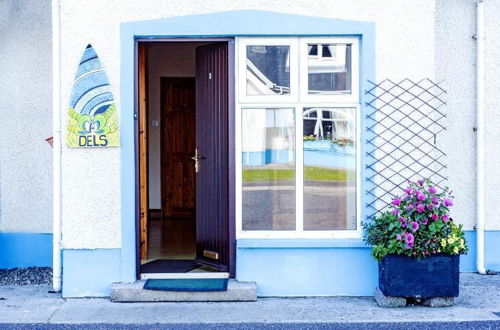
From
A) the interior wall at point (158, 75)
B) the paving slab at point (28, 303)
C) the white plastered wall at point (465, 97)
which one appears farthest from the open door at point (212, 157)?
the interior wall at point (158, 75)

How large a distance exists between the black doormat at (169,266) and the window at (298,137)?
84cm

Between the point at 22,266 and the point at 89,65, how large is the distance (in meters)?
2.75

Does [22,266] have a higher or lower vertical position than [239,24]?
lower

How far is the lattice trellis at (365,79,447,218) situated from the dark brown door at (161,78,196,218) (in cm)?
530

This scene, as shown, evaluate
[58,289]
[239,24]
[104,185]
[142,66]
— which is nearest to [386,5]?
[239,24]

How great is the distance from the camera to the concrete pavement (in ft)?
19.6

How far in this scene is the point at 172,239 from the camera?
9.45 meters

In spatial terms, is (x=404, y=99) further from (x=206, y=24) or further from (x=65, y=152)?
(x=65, y=152)

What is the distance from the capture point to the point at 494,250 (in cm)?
790

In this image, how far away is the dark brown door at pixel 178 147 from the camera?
38.7 feet

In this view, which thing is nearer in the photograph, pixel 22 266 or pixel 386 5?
pixel 386 5

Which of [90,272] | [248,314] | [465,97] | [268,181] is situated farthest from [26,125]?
[465,97]

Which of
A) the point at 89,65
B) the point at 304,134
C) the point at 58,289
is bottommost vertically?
the point at 58,289

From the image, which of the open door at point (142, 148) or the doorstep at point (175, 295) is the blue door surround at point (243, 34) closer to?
the doorstep at point (175, 295)
